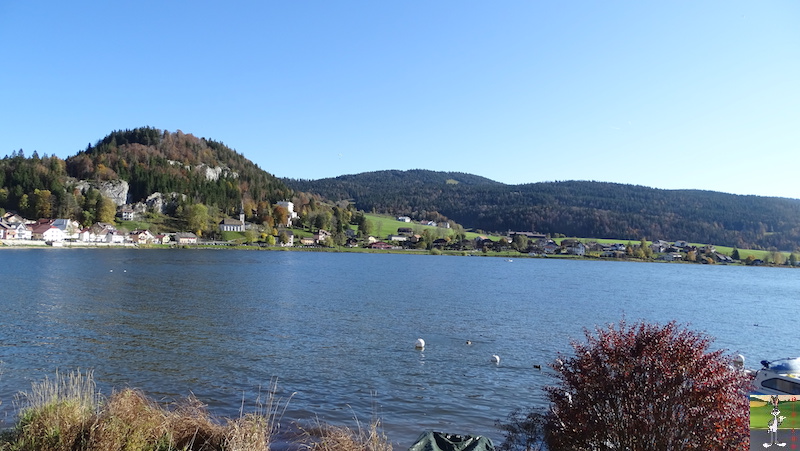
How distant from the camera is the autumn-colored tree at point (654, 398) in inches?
259

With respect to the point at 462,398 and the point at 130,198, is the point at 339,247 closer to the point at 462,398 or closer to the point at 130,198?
the point at 130,198

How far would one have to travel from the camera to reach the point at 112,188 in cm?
16350

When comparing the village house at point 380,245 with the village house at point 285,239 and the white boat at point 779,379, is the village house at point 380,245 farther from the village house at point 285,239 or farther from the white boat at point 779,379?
the white boat at point 779,379

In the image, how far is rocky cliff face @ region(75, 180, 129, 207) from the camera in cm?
16025

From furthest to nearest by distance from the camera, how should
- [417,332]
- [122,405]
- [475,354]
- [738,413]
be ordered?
1. [417,332]
2. [475,354]
3. [122,405]
4. [738,413]

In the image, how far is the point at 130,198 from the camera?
169 meters

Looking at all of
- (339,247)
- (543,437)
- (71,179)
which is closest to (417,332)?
(543,437)

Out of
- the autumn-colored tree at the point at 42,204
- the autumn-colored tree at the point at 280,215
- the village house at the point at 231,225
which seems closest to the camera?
the autumn-colored tree at the point at 42,204

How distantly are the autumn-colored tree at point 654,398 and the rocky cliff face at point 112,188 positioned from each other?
176358 mm

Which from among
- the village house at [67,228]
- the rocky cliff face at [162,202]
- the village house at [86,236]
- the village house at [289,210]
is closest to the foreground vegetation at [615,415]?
the village house at [86,236]

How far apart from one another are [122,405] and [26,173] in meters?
172

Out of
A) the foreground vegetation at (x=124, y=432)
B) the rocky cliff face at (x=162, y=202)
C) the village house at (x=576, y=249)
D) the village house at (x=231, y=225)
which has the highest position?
the rocky cliff face at (x=162, y=202)

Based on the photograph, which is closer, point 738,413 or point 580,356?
point 738,413

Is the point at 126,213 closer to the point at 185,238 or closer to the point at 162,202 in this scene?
the point at 162,202
